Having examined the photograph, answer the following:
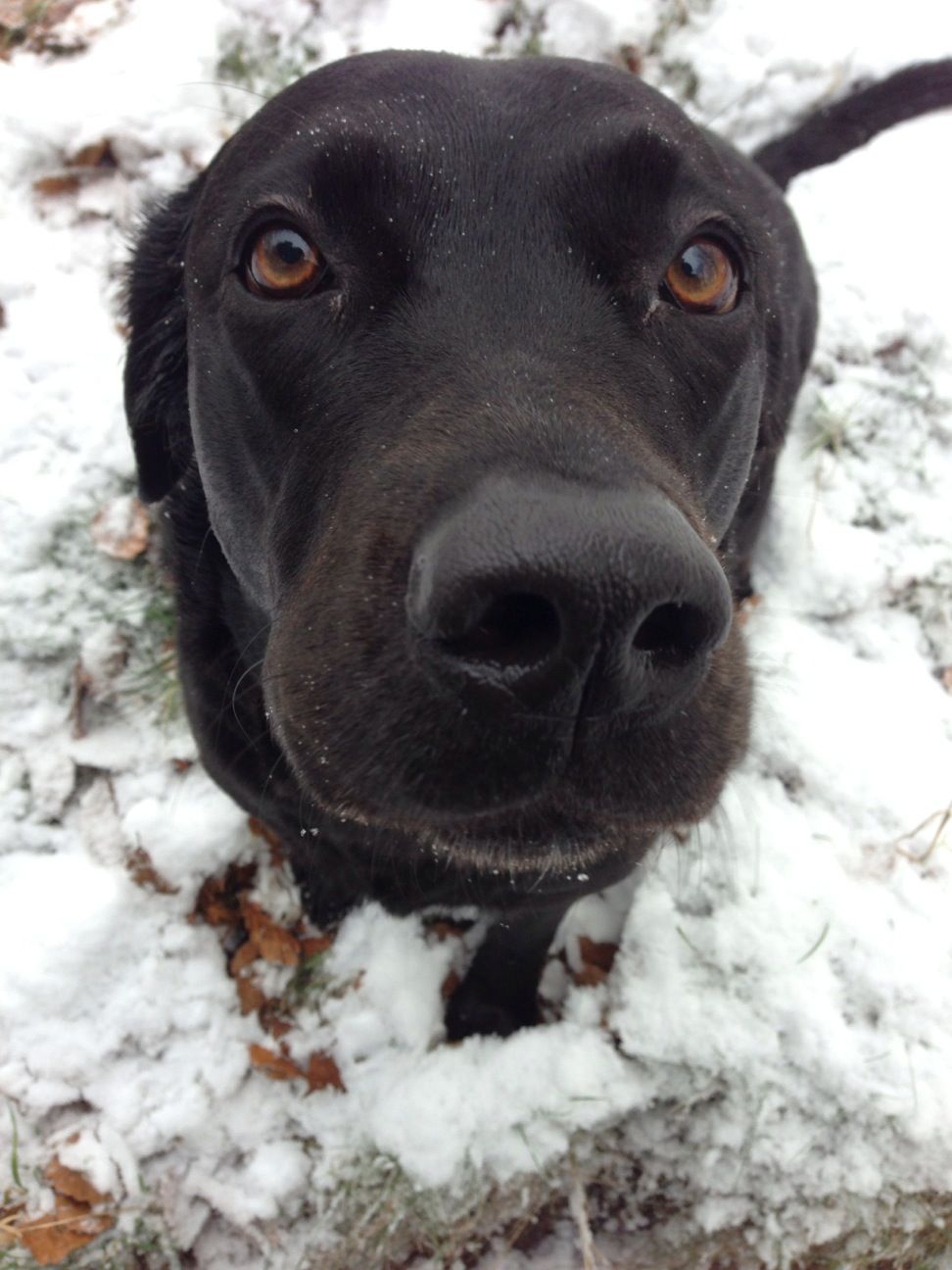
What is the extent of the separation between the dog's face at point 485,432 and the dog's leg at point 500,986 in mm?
Result: 1091

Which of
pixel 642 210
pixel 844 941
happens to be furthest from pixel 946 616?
pixel 642 210

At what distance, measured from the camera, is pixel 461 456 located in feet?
3.83

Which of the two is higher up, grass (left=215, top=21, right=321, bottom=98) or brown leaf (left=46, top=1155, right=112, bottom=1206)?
grass (left=215, top=21, right=321, bottom=98)

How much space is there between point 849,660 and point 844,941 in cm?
87

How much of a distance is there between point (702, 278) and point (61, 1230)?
2565mm

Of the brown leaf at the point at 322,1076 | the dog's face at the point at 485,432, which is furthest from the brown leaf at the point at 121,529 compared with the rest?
the brown leaf at the point at 322,1076

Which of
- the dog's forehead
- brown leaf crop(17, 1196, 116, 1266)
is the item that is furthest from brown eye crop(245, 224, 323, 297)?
brown leaf crop(17, 1196, 116, 1266)

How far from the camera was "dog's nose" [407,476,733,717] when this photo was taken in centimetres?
93

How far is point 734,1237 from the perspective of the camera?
7.55 ft

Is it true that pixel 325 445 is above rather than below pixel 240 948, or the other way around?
above

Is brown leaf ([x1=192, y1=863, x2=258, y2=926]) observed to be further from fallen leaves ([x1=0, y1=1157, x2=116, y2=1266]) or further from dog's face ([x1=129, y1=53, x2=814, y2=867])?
dog's face ([x1=129, y1=53, x2=814, y2=867])

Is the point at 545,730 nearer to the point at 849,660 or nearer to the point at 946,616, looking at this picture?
the point at 849,660

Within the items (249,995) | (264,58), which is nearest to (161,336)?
(249,995)

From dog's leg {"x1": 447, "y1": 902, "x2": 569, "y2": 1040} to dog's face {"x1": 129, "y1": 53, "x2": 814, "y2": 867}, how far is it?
3.58ft
